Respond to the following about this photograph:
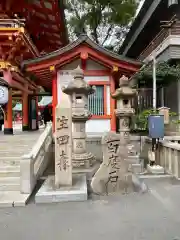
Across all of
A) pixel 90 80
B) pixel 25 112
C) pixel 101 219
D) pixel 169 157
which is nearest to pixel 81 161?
pixel 169 157

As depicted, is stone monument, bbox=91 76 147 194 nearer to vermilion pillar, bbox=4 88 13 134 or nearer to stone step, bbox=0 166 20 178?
stone step, bbox=0 166 20 178

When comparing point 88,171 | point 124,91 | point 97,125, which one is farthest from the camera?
point 97,125

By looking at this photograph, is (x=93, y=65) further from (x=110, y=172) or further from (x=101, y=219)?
(x=101, y=219)

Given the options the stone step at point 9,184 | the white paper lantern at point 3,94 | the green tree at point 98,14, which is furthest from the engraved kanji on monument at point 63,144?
the green tree at point 98,14

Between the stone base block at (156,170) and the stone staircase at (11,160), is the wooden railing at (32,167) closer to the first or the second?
the stone staircase at (11,160)

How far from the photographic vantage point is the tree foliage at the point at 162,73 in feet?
39.3

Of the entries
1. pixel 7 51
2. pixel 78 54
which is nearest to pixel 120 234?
pixel 78 54

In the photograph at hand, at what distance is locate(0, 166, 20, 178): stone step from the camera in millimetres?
7538

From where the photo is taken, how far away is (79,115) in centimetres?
885

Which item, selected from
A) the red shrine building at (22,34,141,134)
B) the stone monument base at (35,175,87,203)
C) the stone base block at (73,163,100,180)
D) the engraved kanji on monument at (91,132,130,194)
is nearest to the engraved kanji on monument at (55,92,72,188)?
the stone monument base at (35,175,87,203)

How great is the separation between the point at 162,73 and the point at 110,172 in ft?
23.4

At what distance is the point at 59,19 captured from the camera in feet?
50.1

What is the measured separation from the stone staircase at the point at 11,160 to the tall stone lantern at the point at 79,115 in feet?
5.74

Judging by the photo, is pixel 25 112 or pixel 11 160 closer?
pixel 11 160
